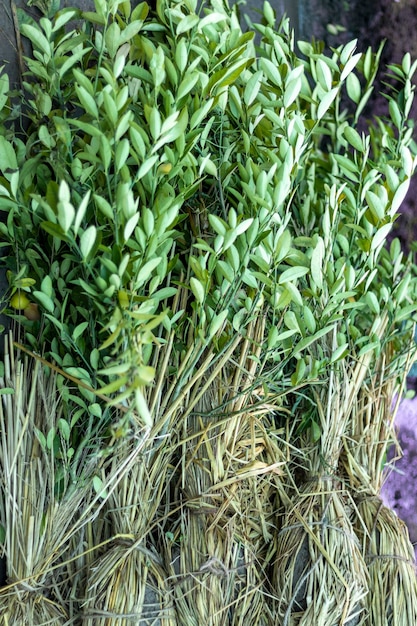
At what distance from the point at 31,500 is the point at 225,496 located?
0.81 feet

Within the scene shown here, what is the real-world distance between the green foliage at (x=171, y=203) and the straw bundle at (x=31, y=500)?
2.2 inches

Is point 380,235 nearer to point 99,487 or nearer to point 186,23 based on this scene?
point 186,23

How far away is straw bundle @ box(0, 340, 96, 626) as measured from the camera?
74cm

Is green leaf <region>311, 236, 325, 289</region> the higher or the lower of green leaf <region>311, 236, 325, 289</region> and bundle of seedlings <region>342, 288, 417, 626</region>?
the higher

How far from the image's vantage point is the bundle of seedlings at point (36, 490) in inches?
29.2

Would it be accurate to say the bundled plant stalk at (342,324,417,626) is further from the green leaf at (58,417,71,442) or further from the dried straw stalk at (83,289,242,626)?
the green leaf at (58,417,71,442)

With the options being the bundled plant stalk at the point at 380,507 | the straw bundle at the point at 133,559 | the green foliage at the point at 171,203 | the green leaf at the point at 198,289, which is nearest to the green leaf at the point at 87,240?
the green foliage at the point at 171,203

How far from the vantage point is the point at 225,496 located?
2.69 ft

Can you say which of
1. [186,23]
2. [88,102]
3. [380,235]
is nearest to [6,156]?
[88,102]

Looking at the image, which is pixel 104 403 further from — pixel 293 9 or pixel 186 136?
pixel 293 9

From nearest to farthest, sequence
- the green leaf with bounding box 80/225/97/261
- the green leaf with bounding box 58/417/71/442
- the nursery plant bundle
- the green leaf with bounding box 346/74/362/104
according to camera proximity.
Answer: the green leaf with bounding box 80/225/97/261, the green leaf with bounding box 58/417/71/442, the nursery plant bundle, the green leaf with bounding box 346/74/362/104

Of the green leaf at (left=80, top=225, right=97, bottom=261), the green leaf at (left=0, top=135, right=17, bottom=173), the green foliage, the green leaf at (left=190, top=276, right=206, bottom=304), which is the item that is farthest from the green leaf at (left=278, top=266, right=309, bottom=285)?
the green leaf at (left=0, top=135, right=17, bottom=173)

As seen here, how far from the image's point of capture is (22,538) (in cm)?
75

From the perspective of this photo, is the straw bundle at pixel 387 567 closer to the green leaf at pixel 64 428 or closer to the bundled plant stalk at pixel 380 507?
the bundled plant stalk at pixel 380 507
